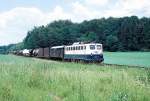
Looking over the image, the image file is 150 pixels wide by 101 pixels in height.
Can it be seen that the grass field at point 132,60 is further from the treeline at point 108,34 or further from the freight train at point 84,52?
the treeline at point 108,34

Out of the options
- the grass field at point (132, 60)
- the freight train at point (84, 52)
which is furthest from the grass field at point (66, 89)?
the freight train at point (84, 52)

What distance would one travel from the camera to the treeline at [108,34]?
293 ft

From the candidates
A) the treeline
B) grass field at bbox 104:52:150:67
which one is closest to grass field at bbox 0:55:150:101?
grass field at bbox 104:52:150:67

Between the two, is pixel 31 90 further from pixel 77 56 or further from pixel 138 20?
pixel 138 20

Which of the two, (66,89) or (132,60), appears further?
(132,60)

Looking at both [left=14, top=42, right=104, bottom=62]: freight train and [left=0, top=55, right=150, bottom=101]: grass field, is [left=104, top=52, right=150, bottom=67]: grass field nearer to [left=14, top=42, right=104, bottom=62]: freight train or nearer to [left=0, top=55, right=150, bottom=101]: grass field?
[left=14, top=42, right=104, bottom=62]: freight train

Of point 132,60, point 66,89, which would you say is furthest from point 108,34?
point 66,89

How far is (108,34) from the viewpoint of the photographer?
10319 cm

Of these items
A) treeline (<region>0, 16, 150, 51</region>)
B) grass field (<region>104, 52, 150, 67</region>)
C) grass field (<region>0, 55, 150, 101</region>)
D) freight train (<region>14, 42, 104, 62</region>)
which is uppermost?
treeline (<region>0, 16, 150, 51</region>)

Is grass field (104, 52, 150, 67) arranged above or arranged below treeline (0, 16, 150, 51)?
below

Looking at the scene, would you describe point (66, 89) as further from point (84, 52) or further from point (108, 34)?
point (108, 34)

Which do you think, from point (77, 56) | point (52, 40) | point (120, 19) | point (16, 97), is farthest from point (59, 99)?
point (52, 40)

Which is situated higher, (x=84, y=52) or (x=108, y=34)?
(x=108, y=34)

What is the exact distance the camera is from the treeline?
8931 centimetres
